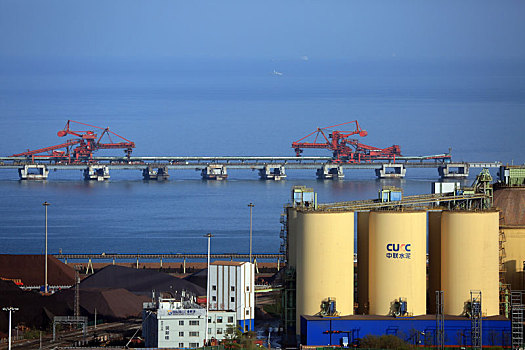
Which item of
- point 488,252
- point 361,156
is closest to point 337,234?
point 488,252

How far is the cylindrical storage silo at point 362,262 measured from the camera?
50.4 metres

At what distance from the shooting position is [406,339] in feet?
158

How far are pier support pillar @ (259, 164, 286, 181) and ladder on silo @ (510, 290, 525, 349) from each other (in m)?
97.6

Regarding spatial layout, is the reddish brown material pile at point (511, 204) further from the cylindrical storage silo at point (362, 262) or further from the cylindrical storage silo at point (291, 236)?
the cylindrical storage silo at point (291, 236)

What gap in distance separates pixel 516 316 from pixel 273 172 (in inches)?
3943

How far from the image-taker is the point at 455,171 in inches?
6093

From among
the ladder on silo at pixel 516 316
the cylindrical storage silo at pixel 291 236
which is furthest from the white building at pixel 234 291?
the ladder on silo at pixel 516 316

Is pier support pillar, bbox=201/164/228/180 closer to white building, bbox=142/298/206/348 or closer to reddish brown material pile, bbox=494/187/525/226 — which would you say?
reddish brown material pile, bbox=494/187/525/226

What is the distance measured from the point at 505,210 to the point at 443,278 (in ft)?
20.1

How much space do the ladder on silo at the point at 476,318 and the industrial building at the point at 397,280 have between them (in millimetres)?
33

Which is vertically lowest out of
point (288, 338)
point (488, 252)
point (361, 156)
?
point (288, 338)

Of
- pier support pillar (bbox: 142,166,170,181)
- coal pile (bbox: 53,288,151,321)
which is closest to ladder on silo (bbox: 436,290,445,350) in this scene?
coal pile (bbox: 53,288,151,321)

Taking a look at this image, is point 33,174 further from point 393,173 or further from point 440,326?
point 440,326

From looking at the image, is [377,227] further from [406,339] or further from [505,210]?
[505,210]
